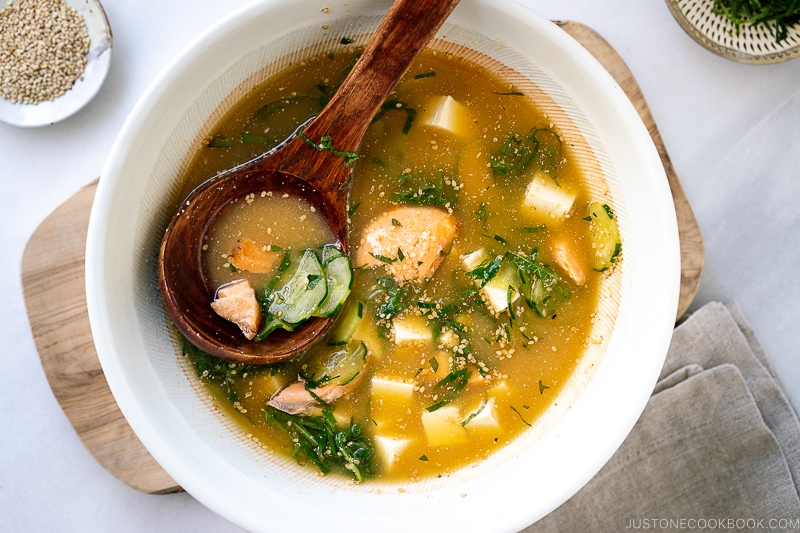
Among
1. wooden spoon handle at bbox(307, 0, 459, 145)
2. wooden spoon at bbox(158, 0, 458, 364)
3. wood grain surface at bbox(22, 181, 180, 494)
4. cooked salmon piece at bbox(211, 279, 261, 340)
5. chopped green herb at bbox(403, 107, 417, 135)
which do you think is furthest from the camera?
wood grain surface at bbox(22, 181, 180, 494)

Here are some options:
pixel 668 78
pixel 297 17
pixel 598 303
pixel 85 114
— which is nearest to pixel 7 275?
pixel 85 114

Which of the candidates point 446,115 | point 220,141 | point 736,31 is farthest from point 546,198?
point 220,141

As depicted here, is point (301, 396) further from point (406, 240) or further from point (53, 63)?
point (53, 63)

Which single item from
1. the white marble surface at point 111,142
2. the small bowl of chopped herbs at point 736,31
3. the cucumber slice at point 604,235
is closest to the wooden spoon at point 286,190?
the white marble surface at point 111,142

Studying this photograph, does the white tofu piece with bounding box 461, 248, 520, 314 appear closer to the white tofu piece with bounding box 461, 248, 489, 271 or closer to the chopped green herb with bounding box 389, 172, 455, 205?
the white tofu piece with bounding box 461, 248, 489, 271

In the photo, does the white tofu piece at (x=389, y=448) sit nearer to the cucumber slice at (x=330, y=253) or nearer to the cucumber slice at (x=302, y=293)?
the cucumber slice at (x=302, y=293)

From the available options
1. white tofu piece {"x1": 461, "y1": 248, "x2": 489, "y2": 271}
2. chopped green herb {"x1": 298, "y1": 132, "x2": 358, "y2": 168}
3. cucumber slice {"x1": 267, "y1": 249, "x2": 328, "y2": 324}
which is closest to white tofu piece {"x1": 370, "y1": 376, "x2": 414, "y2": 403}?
cucumber slice {"x1": 267, "y1": 249, "x2": 328, "y2": 324}

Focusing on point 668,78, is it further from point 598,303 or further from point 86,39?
point 86,39
